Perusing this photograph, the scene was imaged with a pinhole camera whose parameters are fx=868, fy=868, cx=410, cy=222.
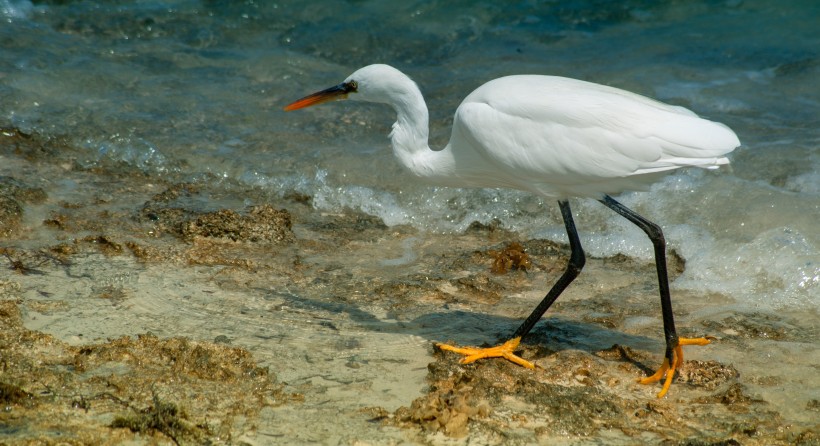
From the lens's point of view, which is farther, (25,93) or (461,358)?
(25,93)

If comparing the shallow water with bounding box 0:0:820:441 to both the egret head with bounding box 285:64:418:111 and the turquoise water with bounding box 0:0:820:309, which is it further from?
the egret head with bounding box 285:64:418:111

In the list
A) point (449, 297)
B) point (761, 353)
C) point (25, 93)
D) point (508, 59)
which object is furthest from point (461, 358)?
point (508, 59)

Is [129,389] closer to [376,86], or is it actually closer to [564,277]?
[376,86]

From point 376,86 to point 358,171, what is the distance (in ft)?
7.00

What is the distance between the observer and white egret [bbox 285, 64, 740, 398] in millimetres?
3768

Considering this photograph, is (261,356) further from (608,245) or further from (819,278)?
(819,278)

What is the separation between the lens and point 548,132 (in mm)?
3889

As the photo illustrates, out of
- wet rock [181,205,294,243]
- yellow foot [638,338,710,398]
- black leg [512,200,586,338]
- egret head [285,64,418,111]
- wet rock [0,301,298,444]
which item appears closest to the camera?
wet rock [0,301,298,444]

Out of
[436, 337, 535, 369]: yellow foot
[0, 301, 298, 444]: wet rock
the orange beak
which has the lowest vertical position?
[436, 337, 535, 369]: yellow foot

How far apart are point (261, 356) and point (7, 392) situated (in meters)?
1.00

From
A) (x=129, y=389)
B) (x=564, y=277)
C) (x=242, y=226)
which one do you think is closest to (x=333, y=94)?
(x=242, y=226)

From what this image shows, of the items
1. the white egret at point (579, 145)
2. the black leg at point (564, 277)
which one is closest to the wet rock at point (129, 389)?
the white egret at point (579, 145)

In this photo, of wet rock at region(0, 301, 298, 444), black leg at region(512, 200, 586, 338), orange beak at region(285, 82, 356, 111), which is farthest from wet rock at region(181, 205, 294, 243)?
black leg at region(512, 200, 586, 338)

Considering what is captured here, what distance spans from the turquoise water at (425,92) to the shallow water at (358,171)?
0.08 ft
